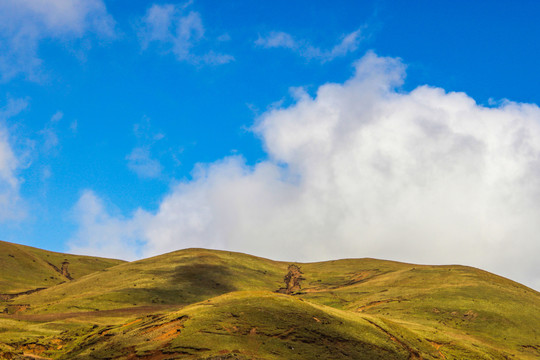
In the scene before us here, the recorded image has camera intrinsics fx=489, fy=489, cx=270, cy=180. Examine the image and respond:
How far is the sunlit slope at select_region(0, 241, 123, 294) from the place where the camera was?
5241 inches

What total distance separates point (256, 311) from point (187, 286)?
74163 millimetres

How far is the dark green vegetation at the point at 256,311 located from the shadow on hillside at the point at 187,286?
0.30 metres

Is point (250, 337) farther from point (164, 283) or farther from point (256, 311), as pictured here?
point (164, 283)

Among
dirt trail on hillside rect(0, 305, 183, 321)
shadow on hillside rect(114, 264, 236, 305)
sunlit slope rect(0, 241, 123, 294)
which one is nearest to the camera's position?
dirt trail on hillside rect(0, 305, 183, 321)

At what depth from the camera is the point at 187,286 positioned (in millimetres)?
121188

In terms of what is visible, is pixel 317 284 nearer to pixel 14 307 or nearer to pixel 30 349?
pixel 14 307

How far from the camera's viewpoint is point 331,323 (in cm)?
5106

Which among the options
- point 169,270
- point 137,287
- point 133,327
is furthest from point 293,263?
point 133,327

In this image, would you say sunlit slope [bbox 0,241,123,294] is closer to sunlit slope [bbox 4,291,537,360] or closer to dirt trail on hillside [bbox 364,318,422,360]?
sunlit slope [bbox 4,291,537,360]

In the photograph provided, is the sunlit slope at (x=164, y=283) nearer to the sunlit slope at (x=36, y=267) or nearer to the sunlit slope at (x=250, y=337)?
the sunlit slope at (x=36, y=267)

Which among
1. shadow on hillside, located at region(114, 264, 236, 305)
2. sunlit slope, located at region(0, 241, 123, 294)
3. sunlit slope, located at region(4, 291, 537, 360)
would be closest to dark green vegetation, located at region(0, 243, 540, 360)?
sunlit slope, located at region(4, 291, 537, 360)

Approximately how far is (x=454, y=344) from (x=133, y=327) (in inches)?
1592

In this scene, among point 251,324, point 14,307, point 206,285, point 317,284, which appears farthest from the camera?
point 317,284

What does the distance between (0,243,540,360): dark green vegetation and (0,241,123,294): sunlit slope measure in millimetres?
679
